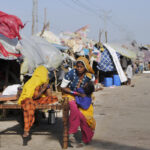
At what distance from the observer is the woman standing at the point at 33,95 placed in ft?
17.4

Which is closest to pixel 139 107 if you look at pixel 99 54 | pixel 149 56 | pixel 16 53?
pixel 16 53

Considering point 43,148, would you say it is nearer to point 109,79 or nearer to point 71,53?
point 71,53

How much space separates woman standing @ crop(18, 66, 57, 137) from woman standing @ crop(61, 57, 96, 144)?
1.71 feet

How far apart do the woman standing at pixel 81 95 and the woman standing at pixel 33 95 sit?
1.71 ft

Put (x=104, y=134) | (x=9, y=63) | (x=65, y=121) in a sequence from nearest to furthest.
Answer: (x=65, y=121) → (x=104, y=134) → (x=9, y=63)

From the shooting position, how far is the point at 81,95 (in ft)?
17.6

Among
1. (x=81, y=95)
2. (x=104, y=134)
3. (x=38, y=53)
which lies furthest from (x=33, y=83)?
(x=38, y=53)

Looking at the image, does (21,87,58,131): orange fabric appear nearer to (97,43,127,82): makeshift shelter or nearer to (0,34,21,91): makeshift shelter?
(0,34,21,91): makeshift shelter

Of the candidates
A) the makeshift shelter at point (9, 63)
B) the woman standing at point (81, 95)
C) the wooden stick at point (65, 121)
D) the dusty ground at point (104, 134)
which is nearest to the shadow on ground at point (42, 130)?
the dusty ground at point (104, 134)

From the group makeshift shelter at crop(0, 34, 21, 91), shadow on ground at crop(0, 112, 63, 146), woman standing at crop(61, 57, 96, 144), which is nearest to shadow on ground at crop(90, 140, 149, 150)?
woman standing at crop(61, 57, 96, 144)

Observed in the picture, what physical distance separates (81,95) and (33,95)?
1.00 m

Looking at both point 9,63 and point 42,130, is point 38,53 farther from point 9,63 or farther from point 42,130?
point 42,130

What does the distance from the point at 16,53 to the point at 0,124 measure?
2220mm

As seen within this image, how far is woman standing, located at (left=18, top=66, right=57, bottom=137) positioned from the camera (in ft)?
17.4
